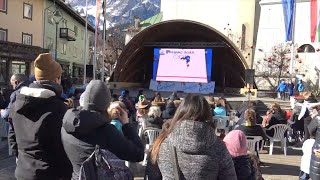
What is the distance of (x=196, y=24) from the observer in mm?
32781

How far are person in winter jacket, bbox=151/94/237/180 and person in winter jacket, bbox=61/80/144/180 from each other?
0.73 feet

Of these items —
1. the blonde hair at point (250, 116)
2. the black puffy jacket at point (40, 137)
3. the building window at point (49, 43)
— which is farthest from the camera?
the building window at point (49, 43)

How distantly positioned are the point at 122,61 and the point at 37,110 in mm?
30967

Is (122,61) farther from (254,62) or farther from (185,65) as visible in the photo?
(254,62)

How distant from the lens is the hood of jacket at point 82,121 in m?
2.96

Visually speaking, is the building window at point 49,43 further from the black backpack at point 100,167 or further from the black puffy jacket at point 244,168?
the black backpack at point 100,167

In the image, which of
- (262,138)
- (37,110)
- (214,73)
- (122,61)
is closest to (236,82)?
(214,73)

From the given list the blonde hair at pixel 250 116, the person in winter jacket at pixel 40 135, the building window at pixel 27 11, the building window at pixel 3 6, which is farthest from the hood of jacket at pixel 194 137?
the building window at pixel 27 11

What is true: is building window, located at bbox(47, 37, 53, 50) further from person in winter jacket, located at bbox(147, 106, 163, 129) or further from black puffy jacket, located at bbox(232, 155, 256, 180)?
black puffy jacket, located at bbox(232, 155, 256, 180)

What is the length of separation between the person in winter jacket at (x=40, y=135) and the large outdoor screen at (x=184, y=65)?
1112 inches

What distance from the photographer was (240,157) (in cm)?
388

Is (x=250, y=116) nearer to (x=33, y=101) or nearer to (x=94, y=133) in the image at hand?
(x=33, y=101)

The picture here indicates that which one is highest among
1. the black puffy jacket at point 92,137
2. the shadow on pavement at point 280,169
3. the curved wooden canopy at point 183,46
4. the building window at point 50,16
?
the building window at point 50,16

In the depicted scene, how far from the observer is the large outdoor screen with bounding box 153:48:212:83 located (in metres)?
31.5
